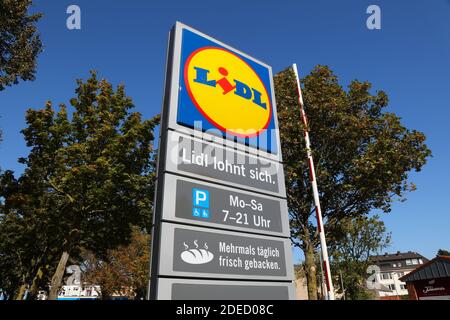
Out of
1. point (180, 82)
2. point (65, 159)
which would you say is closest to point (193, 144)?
point (180, 82)

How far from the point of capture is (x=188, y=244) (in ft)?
11.0

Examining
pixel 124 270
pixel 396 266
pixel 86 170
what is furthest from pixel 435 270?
pixel 396 266

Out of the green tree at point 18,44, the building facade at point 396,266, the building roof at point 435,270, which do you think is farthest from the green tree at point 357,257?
the building facade at point 396,266

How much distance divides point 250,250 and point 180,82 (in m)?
2.26

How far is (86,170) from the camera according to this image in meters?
18.3

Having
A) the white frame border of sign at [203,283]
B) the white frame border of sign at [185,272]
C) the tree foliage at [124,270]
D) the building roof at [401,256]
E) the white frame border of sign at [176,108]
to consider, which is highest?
the building roof at [401,256]

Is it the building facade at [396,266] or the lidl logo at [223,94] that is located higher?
the building facade at [396,266]

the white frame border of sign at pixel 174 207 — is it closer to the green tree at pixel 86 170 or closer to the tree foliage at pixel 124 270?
the green tree at pixel 86 170

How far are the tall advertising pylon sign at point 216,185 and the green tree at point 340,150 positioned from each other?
1178 cm

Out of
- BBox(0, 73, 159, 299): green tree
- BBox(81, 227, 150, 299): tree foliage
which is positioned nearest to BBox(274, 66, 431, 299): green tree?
BBox(0, 73, 159, 299): green tree

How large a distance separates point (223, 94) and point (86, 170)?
1595 cm

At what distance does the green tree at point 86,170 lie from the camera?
1931cm
